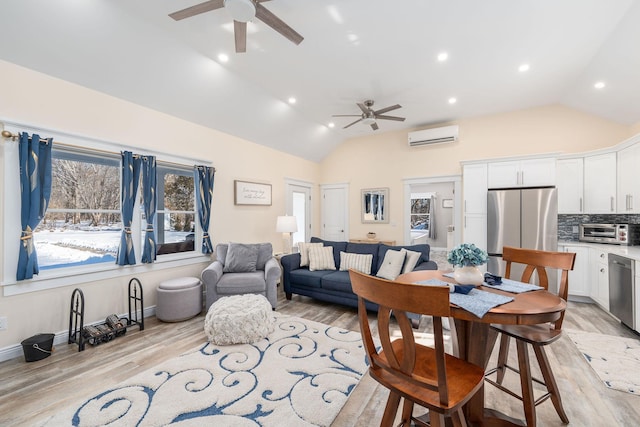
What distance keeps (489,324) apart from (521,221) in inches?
138

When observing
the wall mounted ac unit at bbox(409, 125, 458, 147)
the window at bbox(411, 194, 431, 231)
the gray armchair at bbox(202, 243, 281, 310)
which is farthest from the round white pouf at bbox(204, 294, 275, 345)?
the window at bbox(411, 194, 431, 231)

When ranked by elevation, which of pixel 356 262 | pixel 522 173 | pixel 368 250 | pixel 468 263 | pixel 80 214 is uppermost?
pixel 522 173

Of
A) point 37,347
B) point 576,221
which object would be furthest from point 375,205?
point 37,347

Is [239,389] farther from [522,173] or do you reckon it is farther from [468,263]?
[522,173]

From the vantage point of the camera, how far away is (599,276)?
12.0 ft

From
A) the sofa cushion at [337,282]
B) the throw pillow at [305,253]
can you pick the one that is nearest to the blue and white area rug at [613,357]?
the sofa cushion at [337,282]

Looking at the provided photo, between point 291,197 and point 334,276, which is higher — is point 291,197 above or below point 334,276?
above

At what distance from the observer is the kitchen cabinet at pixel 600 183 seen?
3.88 metres

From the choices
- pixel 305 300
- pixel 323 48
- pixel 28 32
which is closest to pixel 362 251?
pixel 305 300

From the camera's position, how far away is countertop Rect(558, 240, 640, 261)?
3033 mm

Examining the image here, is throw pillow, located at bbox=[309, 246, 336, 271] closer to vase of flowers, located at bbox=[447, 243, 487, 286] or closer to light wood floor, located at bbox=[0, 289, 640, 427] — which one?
light wood floor, located at bbox=[0, 289, 640, 427]

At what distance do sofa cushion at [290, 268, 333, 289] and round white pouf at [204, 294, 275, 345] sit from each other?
1121 millimetres

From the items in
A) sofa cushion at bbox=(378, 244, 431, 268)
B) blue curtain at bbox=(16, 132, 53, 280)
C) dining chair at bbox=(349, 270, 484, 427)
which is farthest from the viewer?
sofa cushion at bbox=(378, 244, 431, 268)

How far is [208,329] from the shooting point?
2764 millimetres
